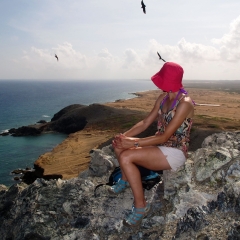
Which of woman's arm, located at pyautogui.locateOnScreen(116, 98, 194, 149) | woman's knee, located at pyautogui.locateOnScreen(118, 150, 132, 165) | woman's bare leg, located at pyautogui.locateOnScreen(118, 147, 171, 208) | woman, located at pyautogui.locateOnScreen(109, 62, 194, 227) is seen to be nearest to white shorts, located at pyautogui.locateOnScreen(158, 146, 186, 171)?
woman, located at pyautogui.locateOnScreen(109, 62, 194, 227)

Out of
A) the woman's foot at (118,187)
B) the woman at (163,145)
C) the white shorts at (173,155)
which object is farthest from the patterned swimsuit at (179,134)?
the woman's foot at (118,187)

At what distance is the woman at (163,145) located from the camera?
5.59 m

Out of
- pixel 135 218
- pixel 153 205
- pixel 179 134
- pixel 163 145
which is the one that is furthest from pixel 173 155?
pixel 135 218

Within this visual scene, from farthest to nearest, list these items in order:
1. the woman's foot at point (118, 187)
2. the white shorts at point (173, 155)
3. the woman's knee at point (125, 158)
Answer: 1. the woman's foot at point (118, 187)
2. the white shorts at point (173, 155)
3. the woman's knee at point (125, 158)

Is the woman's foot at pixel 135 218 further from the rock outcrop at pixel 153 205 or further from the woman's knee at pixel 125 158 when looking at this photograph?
the woman's knee at pixel 125 158

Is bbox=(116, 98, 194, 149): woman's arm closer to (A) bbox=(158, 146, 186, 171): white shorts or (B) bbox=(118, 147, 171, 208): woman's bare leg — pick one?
(B) bbox=(118, 147, 171, 208): woman's bare leg

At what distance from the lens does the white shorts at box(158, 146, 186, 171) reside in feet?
19.4

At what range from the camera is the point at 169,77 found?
18.4ft

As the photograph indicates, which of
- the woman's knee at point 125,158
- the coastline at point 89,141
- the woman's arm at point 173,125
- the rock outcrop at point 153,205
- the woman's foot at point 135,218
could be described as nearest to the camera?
the rock outcrop at point 153,205

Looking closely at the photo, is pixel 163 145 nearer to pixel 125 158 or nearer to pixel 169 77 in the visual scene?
pixel 125 158

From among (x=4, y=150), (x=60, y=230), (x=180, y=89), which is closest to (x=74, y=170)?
(x=4, y=150)

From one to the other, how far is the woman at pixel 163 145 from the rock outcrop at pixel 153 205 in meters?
0.57

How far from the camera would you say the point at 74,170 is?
2841 centimetres

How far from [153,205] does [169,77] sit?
3.18 metres
